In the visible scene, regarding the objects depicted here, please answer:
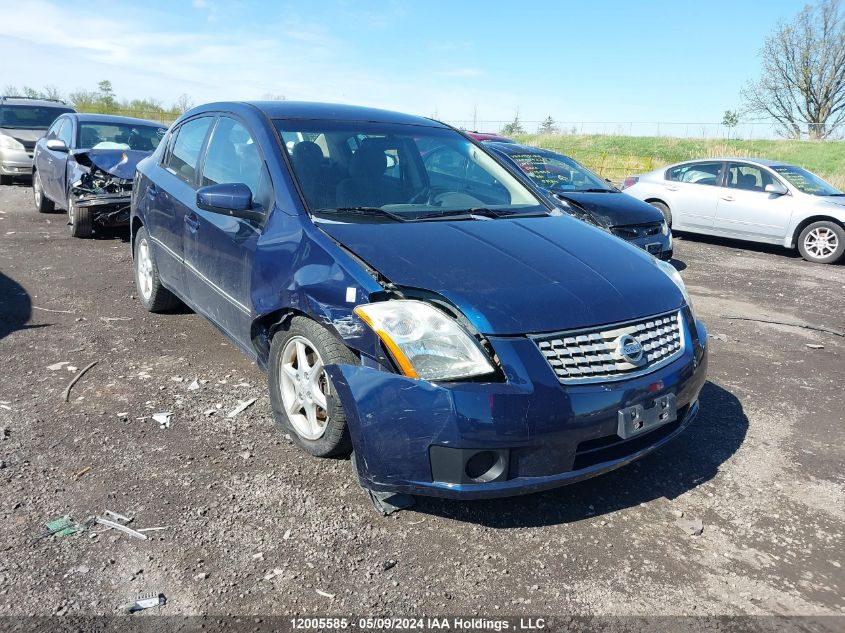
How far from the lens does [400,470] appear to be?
100 inches

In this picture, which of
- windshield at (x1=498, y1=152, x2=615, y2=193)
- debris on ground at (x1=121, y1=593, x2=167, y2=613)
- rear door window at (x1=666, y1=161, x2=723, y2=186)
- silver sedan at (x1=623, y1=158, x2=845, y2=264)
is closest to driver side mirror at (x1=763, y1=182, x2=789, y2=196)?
silver sedan at (x1=623, y1=158, x2=845, y2=264)

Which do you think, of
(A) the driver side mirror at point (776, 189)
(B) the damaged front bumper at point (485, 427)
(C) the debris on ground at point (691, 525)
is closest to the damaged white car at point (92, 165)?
(B) the damaged front bumper at point (485, 427)

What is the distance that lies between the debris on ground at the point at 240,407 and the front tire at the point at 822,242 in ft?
31.1

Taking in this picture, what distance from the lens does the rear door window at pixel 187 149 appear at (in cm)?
434

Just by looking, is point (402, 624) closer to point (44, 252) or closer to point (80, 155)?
point (44, 252)

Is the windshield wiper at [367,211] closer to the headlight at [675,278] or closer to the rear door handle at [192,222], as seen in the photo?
the rear door handle at [192,222]

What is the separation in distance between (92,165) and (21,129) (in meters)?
6.93

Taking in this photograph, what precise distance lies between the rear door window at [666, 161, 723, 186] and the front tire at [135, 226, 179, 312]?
9280 millimetres

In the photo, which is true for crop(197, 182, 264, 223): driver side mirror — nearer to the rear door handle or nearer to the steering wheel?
the rear door handle

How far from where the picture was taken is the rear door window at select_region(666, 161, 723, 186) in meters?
11.1

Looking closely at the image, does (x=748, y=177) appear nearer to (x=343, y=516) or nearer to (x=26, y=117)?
(x=343, y=516)

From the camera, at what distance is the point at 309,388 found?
3057 millimetres

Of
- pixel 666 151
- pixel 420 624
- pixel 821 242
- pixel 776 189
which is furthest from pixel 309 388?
pixel 666 151

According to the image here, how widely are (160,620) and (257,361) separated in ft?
4.98
